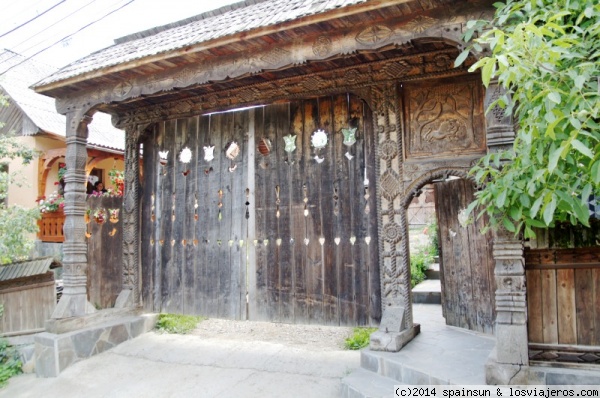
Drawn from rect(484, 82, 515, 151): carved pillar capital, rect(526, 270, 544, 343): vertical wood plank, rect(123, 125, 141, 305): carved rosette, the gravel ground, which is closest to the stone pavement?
the gravel ground

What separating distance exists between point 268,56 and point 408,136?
1.78 m

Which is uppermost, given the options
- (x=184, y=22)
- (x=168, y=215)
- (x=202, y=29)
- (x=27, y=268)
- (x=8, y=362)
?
(x=184, y=22)

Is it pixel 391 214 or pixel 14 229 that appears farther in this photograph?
pixel 14 229

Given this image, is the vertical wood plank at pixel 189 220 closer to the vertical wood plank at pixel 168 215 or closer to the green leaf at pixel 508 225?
the vertical wood plank at pixel 168 215

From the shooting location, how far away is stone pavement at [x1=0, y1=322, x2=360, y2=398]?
458cm

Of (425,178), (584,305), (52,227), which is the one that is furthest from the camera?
(52,227)

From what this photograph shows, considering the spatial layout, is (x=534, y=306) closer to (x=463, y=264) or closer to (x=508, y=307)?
(x=508, y=307)

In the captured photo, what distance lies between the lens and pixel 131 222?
666 cm

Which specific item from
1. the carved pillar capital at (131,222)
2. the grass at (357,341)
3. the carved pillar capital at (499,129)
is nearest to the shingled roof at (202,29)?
the carved pillar capital at (131,222)

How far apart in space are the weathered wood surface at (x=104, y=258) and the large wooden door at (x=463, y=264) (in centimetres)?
470

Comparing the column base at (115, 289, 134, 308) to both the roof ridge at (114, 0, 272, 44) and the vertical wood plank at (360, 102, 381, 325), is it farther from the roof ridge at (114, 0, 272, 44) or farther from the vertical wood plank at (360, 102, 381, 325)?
the roof ridge at (114, 0, 272, 44)

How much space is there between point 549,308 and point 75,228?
5.49 meters

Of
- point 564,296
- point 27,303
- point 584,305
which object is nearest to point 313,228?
point 564,296

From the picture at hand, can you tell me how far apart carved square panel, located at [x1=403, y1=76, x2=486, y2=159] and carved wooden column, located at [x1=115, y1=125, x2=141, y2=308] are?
4.07 metres
